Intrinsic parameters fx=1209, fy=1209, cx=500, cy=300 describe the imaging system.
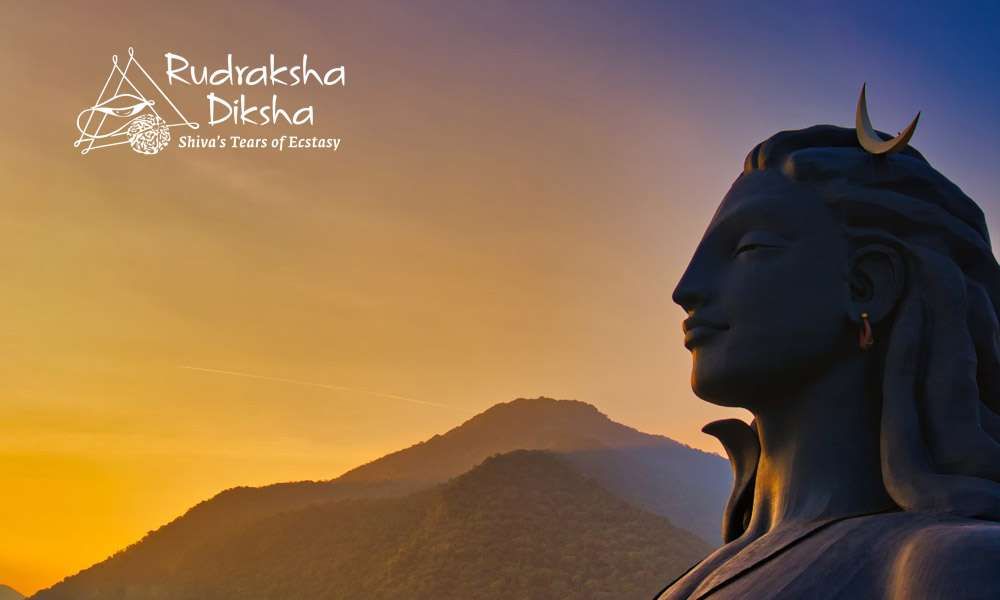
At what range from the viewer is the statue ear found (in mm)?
4117

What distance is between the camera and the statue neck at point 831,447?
13.3 ft

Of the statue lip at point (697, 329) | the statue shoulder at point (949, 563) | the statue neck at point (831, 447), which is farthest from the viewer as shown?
the statue lip at point (697, 329)

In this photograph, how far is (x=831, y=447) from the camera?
414cm

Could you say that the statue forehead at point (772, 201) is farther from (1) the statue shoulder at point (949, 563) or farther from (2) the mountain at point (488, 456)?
(2) the mountain at point (488, 456)

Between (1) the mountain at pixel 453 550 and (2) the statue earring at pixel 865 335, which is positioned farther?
(1) the mountain at pixel 453 550

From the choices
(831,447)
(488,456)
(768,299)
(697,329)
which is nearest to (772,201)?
(768,299)

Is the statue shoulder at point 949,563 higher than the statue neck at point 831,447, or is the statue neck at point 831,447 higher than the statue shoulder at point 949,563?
the statue neck at point 831,447

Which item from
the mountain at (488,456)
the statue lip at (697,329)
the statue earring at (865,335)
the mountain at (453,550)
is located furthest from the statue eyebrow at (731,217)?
the mountain at (488,456)

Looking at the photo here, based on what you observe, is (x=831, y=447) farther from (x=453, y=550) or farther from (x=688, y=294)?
(x=453, y=550)

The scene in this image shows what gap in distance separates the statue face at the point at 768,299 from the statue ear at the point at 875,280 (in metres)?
0.04

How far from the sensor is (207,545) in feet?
241

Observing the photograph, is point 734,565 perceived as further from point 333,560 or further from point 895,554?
point 333,560

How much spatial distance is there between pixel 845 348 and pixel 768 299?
312mm

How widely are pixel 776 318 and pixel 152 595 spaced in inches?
2662
